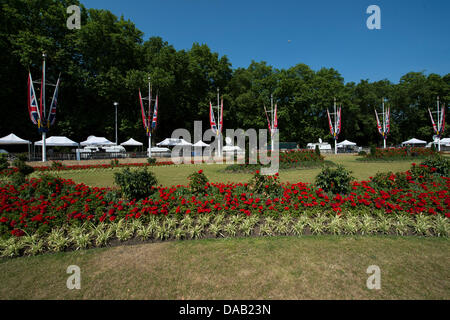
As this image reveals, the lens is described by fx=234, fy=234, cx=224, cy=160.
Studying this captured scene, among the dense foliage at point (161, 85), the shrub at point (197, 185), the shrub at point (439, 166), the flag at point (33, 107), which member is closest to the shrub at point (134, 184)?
the shrub at point (197, 185)

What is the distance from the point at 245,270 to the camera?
358 cm

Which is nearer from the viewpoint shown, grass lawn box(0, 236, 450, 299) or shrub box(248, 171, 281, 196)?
grass lawn box(0, 236, 450, 299)

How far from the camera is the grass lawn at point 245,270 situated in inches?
121

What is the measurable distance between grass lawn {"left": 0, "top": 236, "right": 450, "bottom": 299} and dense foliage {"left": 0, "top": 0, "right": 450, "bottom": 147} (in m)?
33.3

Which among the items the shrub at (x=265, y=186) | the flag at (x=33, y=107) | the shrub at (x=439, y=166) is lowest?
the shrub at (x=265, y=186)

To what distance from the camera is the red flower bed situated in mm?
5332

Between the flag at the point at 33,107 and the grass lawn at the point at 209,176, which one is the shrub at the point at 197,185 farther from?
the flag at the point at 33,107

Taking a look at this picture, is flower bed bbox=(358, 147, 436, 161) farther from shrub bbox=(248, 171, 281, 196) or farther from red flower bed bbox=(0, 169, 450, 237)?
shrub bbox=(248, 171, 281, 196)

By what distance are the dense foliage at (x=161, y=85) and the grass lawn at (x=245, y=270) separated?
109 feet

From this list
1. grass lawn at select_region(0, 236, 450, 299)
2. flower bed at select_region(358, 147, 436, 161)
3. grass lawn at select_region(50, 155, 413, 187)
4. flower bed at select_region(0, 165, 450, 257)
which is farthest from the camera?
flower bed at select_region(358, 147, 436, 161)

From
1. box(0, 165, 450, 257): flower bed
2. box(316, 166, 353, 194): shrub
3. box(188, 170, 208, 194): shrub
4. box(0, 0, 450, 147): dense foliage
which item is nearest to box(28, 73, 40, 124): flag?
box(0, 0, 450, 147): dense foliage

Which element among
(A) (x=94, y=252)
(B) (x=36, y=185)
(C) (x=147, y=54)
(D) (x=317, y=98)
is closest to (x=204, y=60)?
(C) (x=147, y=54)

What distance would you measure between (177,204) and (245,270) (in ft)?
9.98

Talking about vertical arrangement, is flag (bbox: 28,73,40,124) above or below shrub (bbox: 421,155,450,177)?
above
